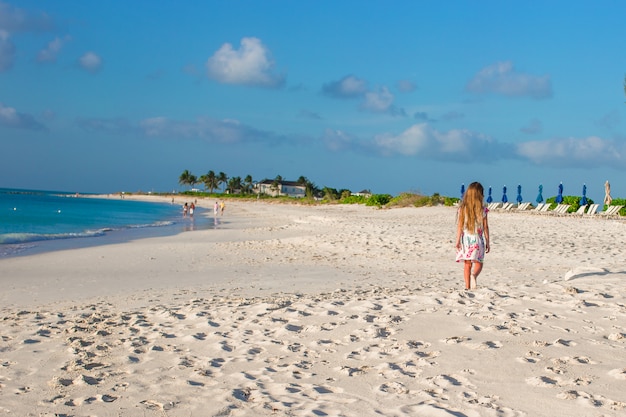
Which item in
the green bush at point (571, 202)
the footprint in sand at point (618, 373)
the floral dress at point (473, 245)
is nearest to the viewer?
the footprint in sand at point (618, 373)

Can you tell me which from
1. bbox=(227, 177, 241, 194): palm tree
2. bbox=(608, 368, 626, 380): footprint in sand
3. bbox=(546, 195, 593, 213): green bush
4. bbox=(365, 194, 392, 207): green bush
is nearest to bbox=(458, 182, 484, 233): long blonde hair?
bbox=(608, 368, 626, 380): footprint in sand

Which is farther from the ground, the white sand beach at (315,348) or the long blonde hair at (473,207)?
the long blonde hair at (473,207)

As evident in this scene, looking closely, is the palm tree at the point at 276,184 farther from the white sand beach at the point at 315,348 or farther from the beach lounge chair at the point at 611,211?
the white sand beach at the point at 315,348

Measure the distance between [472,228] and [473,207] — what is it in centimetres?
32

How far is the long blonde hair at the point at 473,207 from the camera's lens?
845 centimetres

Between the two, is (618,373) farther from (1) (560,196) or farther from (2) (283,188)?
(2) (283,188)

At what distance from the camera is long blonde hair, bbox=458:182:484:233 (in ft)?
27.7

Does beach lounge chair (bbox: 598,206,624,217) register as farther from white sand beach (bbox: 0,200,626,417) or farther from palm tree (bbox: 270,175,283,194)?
palm tree (bbox: 270,175,283,194)

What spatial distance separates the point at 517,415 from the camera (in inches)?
154

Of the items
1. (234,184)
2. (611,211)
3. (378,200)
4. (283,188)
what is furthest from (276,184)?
(611,211)

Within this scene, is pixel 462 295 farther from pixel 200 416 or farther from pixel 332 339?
pixel 200 416

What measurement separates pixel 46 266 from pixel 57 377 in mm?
10734

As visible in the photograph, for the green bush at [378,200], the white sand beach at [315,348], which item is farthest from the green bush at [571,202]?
the white sand beach at [315,348]

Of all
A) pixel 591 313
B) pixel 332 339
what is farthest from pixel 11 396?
pixel 591 313
